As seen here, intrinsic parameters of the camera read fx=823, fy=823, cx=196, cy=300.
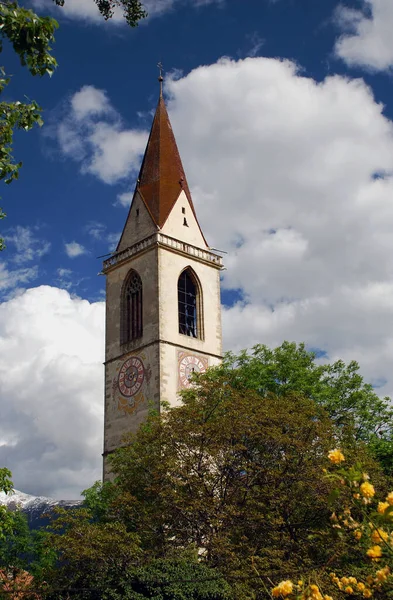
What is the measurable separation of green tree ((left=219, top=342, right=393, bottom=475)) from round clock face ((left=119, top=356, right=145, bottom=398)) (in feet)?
Answer: 23.0

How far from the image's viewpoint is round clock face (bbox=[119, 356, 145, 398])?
39.5m

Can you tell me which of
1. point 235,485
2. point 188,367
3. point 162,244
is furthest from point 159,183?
point 235,485

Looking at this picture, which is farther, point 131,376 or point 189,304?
point 189,304

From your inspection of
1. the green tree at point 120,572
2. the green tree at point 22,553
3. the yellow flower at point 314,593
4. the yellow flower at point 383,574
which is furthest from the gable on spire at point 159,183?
the yellow flower at point 383,574

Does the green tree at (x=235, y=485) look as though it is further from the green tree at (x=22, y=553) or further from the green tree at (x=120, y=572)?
the green tree at (x=22, y=553)

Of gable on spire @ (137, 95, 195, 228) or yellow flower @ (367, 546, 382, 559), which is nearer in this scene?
yellow flower @ (367, 546, 382, 559)

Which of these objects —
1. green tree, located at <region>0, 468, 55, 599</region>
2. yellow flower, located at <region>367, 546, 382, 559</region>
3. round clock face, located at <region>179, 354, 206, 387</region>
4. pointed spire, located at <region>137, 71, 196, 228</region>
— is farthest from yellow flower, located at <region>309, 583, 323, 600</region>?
pointed spire, located at <region>137, 71, 196, 228</region>

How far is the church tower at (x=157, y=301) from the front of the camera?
39.2 metres

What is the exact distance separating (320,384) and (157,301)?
11.1 m

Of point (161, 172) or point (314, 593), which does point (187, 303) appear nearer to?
point (161, 172)

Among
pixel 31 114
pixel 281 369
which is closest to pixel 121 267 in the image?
pixel 281 369

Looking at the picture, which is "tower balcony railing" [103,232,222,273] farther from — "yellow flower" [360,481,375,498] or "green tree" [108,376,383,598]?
"yellow flower" [360,481,375,498]

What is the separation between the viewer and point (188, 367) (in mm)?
39625

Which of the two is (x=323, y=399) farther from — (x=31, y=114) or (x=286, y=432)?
(x=31, y=114)
